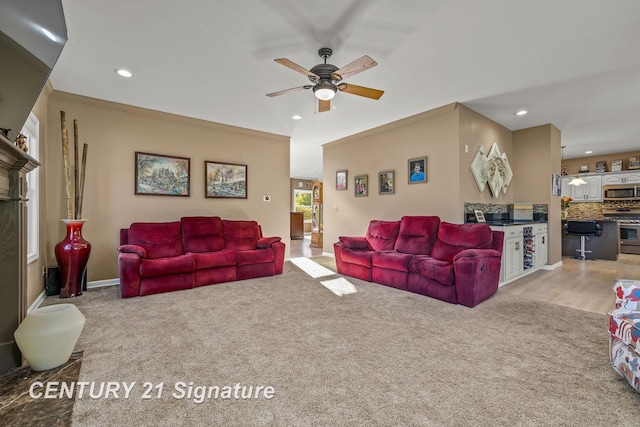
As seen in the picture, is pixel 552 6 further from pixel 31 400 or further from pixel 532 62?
pixel 31 400

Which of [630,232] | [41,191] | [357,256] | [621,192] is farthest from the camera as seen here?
[621,192]

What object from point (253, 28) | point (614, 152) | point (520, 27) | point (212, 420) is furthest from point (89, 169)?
point (614, 152)

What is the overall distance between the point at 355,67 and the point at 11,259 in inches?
117

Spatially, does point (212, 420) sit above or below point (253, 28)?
below

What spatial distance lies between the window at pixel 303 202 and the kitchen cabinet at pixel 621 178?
9.80 metres

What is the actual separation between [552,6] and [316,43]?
1.94 metres

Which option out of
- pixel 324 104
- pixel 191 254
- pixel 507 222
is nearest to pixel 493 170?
pixel 507 222

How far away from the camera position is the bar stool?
6038 mm

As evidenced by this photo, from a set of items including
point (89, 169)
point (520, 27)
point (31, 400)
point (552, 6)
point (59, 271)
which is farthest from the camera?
point (89, 169)

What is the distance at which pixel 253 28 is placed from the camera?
2566 mm

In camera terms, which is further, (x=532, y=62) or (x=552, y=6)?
(x=532, y=62)

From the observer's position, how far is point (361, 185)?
6004 mm

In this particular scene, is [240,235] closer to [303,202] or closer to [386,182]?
[386,182]

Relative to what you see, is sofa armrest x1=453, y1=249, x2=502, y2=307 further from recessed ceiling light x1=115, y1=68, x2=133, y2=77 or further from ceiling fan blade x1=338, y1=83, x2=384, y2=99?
recessed ceiling light x1=115, y1=68, x2=133, y2=77
